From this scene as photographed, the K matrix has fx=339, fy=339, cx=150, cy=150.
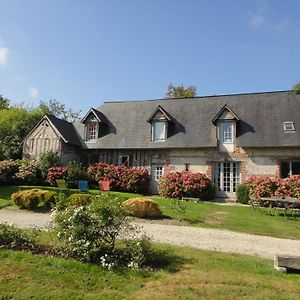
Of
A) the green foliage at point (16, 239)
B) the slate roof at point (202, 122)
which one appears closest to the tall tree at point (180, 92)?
the slate roof at point (202, 122)

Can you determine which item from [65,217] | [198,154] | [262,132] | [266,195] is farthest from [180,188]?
[65,217]

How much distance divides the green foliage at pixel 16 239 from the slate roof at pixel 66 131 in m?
15.9

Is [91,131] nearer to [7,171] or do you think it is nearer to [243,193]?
[7,171]

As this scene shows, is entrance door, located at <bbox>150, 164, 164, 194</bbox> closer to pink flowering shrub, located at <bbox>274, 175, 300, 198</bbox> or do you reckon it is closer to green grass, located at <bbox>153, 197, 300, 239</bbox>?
green grass, located at <bbox>153, 197, 300, 239</bbox>

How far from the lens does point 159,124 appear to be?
23594mm

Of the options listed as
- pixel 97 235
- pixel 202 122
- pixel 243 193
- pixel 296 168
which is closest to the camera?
pixel 97 235

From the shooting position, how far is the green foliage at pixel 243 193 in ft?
64.8

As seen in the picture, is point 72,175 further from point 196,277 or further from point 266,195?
point 196,277

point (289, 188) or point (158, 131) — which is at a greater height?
point (158, 131)

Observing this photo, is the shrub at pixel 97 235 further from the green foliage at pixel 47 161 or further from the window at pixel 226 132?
the green foliage at pixel 47 161

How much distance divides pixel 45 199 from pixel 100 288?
918cm

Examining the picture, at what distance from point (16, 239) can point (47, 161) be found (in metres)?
15.7

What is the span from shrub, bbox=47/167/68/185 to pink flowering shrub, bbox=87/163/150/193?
66.7 inches

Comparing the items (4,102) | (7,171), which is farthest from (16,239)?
(4,102)
